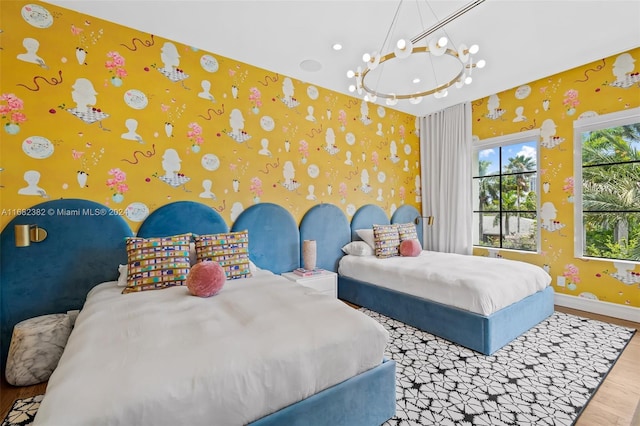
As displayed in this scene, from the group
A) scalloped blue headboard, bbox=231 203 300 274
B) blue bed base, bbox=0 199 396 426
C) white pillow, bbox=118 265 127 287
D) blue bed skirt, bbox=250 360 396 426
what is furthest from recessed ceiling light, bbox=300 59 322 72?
blue bed skirt, bbox=250 360 396 426

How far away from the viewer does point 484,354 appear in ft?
7.34

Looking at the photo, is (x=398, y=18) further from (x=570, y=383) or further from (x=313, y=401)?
(x=570, y=383)

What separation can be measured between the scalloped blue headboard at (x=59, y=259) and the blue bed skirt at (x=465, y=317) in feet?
7.99

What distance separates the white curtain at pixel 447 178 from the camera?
164 inches

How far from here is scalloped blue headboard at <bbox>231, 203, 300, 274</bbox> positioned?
119 inches

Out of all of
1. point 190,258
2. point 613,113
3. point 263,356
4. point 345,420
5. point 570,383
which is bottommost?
point 570,383

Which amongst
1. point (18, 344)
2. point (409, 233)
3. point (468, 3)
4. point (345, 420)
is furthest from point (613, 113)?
point (18, 344)

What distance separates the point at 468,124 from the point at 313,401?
4124 millimetres

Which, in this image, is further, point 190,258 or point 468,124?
point 468,124

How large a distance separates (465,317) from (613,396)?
0.88 metres

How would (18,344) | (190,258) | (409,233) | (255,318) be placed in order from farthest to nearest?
1. (409,233)
2. (190,258)
3. (18,344)
4. (255,318)

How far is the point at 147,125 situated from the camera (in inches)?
101

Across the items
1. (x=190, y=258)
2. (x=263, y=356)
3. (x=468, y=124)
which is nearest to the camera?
(x=263, y=356)

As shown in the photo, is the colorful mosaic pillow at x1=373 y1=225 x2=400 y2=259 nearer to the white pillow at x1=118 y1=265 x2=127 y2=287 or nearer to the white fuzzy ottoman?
the white pillow at x1=118 y1=265 x2=127 y2=287
